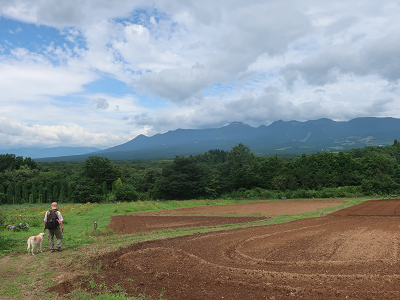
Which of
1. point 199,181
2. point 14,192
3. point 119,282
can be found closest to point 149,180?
point 199,181

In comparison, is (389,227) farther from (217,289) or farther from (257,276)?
(217,289)

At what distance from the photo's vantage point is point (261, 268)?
6.68 m

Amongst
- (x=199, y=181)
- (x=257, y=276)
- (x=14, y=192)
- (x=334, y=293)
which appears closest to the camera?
(x=334, y=293)

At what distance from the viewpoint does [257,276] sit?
234 inches

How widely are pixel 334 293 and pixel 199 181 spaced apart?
35241mm

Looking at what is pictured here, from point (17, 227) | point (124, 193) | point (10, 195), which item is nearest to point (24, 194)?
point (10, 195)

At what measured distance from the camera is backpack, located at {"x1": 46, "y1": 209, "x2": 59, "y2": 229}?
8.25m

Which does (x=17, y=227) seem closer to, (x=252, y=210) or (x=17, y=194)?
(x=252, y=210)

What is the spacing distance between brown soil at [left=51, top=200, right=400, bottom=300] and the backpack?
2166mm

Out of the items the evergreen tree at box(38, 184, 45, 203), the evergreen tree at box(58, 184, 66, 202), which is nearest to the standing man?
the evergreen tree at box(58, 184, 66, 202)

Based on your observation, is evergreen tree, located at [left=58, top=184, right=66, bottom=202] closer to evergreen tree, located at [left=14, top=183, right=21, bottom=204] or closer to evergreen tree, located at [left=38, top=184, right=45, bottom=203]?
evergreen tree, located at [left=38, top=184, right=45, bottom=203]

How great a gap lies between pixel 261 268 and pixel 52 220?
273 inches

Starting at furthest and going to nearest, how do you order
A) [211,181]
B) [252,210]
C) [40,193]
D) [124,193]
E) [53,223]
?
[40,193]
[211,181]
[124,193]
[252,210]
[53,223]

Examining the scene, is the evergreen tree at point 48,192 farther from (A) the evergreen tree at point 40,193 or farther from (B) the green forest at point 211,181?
(A) the evergreen tree at point 40,193
